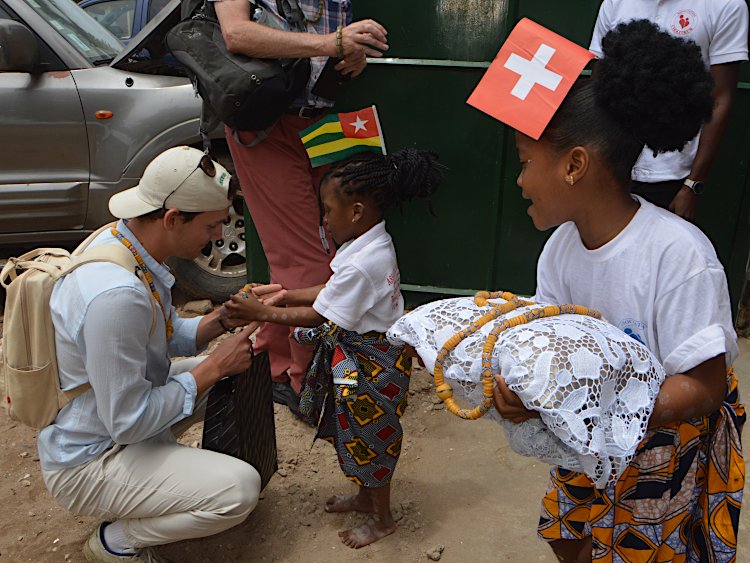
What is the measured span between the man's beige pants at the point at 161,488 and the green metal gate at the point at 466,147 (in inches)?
72.5

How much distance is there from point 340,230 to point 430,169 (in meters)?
0.38

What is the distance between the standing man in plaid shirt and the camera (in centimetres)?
282

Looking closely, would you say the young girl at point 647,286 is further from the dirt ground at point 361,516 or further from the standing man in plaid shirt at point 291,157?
the standing man in plaid shirt at point 291,157

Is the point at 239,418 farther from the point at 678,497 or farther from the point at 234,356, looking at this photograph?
the point at 678,497

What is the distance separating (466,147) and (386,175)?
1.64 m

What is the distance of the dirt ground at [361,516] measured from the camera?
2.74 metres

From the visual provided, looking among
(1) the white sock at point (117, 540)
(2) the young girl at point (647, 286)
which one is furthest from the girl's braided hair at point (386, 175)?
(1) the white sock at point (117, 540)

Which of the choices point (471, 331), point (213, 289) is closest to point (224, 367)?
point (471, 331)

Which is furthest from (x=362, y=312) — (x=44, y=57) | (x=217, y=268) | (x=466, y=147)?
(x=44, y=57)

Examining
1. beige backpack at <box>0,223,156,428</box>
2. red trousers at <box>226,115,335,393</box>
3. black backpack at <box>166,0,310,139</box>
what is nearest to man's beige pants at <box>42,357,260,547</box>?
beige backpack at <box>0,223,156,428</box>

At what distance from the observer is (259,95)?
2.85 metres

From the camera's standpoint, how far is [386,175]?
254 centimetres

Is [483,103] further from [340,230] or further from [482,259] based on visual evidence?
[482,259]

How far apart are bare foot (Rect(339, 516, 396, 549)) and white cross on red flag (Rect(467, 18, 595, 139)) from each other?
1760 mm
